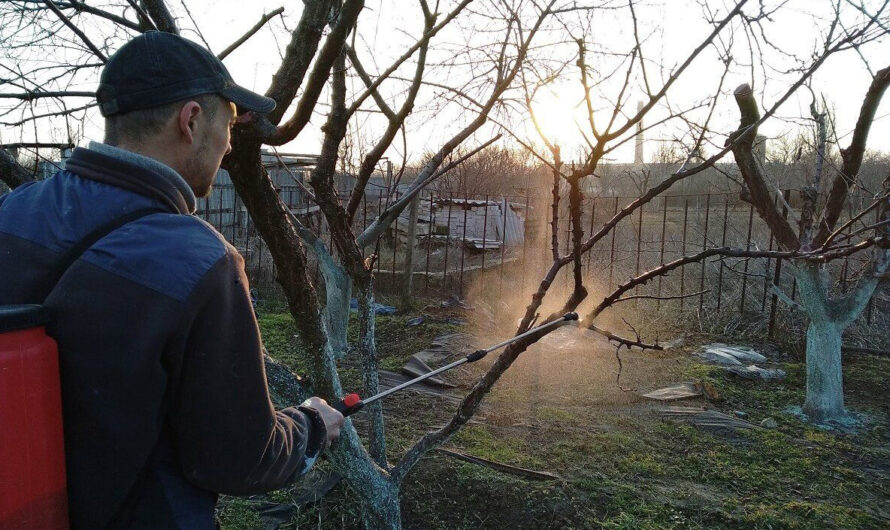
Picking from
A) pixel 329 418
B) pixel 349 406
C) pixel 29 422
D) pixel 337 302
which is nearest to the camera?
pixel 29 422

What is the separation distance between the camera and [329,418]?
1.47m

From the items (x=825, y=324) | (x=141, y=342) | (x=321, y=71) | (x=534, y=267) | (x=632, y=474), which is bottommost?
(x=632, y=474)

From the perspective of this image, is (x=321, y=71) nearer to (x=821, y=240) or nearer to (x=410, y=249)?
(x=821, y=240)

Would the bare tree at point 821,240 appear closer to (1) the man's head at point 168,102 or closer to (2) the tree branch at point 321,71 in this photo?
(2) the tree branch at point 321,71

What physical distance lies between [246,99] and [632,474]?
3348 mm

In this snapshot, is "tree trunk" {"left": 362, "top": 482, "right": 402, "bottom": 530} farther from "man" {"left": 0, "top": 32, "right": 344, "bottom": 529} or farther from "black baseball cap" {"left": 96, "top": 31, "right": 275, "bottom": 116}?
"black baseball cap" {"left": 96, "top": 31, "right": 275, "bottom": 116}

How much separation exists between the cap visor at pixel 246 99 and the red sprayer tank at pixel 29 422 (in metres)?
0.53

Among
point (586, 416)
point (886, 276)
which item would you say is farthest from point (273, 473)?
point (886, 276)

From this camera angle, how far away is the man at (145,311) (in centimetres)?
98

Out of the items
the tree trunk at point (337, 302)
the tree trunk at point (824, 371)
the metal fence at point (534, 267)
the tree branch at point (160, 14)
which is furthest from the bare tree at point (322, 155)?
the metal fence at point (534, 267)

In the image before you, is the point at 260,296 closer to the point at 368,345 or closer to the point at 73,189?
the point at 368,345

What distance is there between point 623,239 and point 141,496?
1498 cm

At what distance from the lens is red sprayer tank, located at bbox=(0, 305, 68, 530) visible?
3.05 feet

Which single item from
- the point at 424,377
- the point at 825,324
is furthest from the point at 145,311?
the point at 825,324
